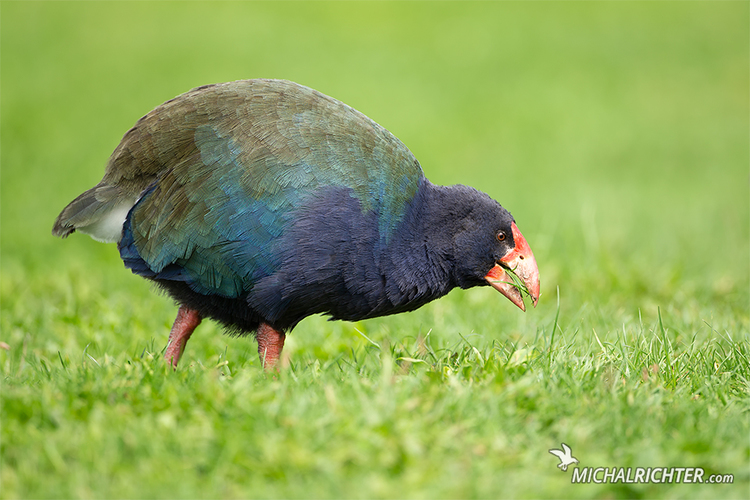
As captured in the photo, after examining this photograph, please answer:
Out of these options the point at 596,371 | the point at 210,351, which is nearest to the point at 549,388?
the point at 596,371

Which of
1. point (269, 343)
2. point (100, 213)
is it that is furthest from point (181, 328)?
point (100, 213)

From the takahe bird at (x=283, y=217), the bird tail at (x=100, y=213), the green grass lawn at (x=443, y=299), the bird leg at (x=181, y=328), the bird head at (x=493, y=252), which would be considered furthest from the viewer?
the bird leg at (x=181, y=328)

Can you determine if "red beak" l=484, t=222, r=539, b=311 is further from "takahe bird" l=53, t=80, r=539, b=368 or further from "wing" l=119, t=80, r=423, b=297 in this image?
"wing" l=119, t=80, r=423, b=297

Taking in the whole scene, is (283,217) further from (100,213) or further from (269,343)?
(100,213)

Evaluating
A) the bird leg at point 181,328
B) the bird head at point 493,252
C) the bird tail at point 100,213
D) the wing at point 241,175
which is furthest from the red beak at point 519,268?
the bird tail at point 100,213

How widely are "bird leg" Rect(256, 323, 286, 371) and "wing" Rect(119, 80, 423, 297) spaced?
0.25 metres

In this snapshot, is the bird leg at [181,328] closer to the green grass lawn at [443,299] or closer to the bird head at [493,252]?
the green grass lawn at [443,299]

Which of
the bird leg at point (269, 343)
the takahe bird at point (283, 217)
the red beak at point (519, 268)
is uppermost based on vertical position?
the takahe bird at point (283, 217)

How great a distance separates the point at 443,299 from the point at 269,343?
175cm

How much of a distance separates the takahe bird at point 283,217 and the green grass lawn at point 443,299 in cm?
29

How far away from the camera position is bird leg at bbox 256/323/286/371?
11.0ft

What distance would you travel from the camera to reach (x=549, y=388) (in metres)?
2.60

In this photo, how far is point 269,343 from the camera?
3363mm

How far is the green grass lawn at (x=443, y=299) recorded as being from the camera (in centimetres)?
220
